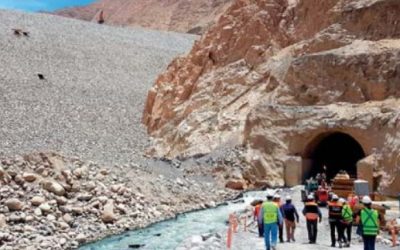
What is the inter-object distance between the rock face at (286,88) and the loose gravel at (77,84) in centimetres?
369

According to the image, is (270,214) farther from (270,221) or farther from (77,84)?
(77,84)

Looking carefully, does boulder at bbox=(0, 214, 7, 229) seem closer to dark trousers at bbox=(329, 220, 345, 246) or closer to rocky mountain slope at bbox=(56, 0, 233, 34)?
dark trousers at bbox=(329, 220, 345, 246)

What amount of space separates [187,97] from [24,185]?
19.5m

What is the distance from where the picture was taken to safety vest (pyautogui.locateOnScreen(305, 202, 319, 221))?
16.7 metres

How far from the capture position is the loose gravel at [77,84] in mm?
34469

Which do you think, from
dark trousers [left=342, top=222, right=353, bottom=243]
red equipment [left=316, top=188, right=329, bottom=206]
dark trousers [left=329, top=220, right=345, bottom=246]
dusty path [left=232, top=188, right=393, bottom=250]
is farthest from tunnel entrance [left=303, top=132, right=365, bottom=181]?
dark trousers [left=329, top=220, right=345, bottom=246]

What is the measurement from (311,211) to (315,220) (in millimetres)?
271

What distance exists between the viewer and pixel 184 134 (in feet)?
123

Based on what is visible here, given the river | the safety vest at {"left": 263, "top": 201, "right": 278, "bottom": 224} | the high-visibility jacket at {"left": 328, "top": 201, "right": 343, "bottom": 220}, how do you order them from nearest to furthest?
the safety vest at {"left": 263, "top": 201, "right": 278, "bottom": 224} → the high-visibility jacket at {"left": 328, "top": 201, "right": 343, "bottom": 220} → the river

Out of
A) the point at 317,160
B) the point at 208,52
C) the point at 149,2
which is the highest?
the point at 149,2

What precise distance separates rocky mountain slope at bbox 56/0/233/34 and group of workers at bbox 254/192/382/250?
7748 cm

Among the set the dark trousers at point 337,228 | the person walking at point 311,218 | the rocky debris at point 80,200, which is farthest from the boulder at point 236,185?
the dark trousers at point 337,228

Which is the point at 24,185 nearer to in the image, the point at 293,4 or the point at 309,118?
the point at 309,118

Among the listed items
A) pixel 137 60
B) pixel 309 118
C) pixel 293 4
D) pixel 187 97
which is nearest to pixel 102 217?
pixel 309 118
